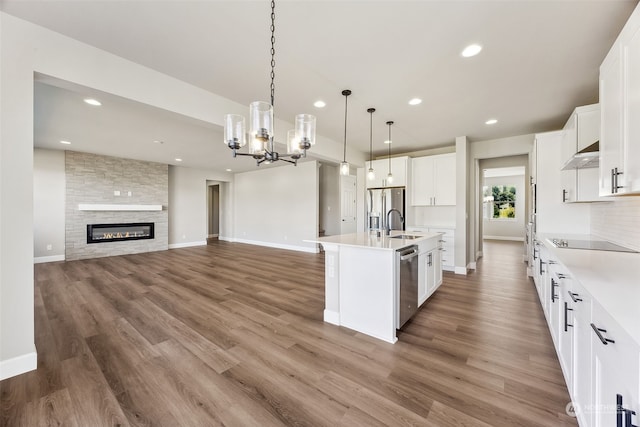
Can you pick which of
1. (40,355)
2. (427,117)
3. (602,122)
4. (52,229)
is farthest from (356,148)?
(52,229)

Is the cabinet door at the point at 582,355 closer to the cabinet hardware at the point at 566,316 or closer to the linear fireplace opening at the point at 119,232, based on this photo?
the cabinet hardware at the point at 566,316

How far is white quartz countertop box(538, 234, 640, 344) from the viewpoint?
932 mm

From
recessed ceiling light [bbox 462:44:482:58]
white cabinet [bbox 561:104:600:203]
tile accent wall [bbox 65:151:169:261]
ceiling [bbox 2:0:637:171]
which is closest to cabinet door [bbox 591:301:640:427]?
ceiling [bbox 2:0:637:171]

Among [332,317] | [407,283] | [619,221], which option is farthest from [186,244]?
[619,221]

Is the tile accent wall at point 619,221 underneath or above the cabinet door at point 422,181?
underneath

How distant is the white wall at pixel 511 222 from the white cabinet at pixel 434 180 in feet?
22.4

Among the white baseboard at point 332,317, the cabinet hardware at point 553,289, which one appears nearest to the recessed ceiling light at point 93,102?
the white baseboard at point 332,317

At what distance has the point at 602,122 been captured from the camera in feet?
6.57

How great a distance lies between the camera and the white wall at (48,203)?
19.2ft

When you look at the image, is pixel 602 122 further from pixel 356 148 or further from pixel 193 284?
pixel 193 284

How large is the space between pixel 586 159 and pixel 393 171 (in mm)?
3214

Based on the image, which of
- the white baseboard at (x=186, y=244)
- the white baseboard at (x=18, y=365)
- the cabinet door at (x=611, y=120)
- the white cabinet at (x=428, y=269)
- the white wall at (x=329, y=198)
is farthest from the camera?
the white baseboard at (x=186, y=244)

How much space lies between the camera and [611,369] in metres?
0.94

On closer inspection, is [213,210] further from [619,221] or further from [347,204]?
[619,221]
